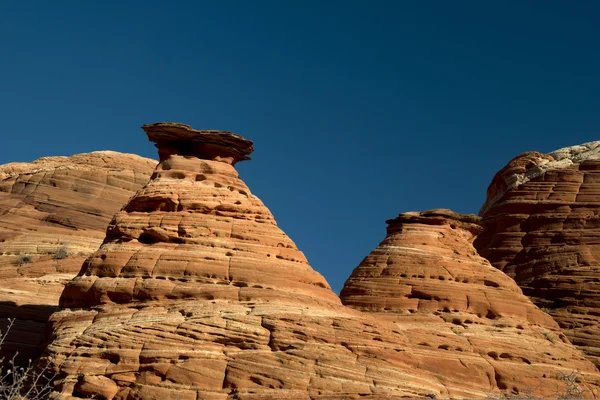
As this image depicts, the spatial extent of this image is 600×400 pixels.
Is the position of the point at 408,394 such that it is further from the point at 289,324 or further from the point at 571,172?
the point at 571,172

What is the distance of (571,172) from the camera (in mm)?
44406

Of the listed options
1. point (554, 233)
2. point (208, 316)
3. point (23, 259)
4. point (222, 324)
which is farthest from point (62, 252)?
point (554, 233)

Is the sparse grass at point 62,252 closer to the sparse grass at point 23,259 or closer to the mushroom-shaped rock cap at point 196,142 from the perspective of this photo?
the sparse grass at point 23,259

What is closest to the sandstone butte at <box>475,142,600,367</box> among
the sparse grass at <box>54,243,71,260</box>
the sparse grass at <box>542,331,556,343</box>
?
the sparse grass at <box>542,331,556,343</box>

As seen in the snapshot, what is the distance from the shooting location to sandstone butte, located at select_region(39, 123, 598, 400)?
19.4m

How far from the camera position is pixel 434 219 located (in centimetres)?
3462

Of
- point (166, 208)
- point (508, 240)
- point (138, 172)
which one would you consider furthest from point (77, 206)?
point (508, 240)

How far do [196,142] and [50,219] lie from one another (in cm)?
1792

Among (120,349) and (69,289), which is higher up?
(69,289)

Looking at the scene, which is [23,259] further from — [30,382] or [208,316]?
[208,316]

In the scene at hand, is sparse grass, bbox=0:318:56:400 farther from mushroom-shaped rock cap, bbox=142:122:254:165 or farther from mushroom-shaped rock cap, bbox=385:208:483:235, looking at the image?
mushroom-shaped rock cap, bbox=385:208:483:235

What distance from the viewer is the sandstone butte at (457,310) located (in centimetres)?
2716

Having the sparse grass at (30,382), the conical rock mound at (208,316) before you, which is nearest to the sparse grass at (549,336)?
the conical rock mound at (208,316)

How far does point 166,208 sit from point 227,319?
5.24 m
